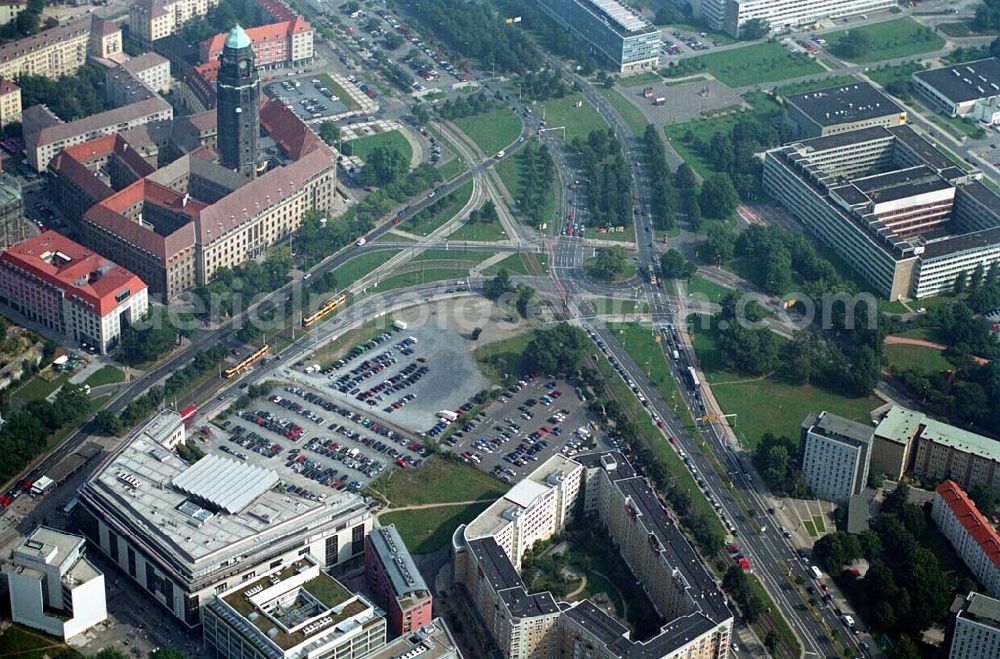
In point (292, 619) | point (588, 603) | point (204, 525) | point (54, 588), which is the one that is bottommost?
point (54, 588)

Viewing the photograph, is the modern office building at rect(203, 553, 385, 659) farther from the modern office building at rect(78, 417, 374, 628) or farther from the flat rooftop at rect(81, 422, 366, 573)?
the flat rooftop at rect(81, 422, 366, 573)

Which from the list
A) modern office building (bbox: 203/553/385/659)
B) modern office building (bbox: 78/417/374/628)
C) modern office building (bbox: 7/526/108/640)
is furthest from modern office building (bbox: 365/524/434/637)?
modern office building (bbox: 7/526/108/640)

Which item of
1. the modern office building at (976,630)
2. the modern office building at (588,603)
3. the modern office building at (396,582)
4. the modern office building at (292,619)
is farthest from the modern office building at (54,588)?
the modern office building at (976,630)

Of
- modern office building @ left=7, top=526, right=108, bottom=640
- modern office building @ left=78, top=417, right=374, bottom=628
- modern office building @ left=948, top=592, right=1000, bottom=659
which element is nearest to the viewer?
modern office building @ left=7, top=526, right=108, bottom=640

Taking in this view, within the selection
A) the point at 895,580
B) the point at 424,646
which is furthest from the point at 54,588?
the point at 895,580

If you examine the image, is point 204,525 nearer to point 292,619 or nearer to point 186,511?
point 186,511

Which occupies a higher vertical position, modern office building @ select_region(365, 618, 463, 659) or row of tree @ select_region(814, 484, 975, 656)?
Answer: modern office building @ select_region(365, 618, 463, 659)
